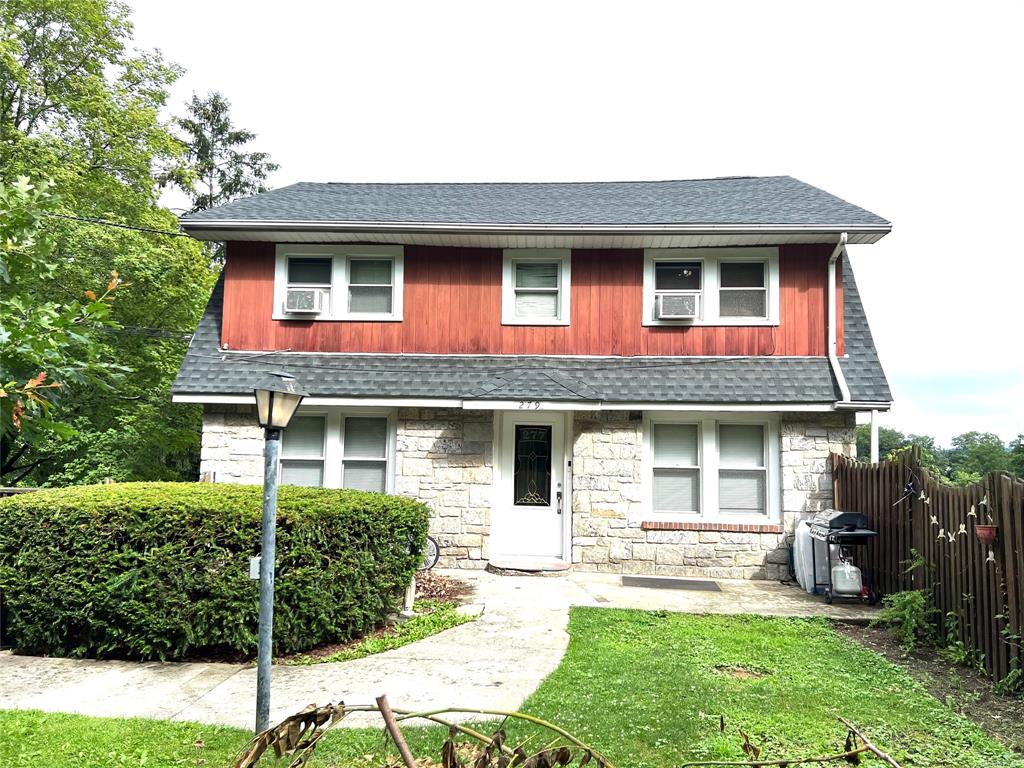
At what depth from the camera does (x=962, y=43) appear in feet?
24.0

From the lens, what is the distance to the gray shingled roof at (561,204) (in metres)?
10.2

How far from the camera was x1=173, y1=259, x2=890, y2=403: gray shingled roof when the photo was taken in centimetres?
944

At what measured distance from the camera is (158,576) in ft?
18.4

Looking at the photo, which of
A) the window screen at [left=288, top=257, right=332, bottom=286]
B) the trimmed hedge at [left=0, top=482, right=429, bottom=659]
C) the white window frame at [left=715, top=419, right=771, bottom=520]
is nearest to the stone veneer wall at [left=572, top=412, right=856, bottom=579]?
the white window frame at [left=715, top=419, right=771, bottom=520]

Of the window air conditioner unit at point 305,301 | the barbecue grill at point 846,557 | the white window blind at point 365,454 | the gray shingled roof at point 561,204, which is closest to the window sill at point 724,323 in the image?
the gray shingled roof at point 561,204

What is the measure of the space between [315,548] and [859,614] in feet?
19.9

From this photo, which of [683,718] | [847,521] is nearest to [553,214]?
[847,521]

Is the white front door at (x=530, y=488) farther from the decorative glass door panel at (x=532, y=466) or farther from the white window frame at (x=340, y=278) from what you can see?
the white window frame at (x=340, y=278)

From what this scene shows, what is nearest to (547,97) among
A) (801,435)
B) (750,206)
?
(750,206)

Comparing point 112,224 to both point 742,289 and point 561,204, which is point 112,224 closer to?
point 561,204

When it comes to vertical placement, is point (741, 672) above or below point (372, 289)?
below

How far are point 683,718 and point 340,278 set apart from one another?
843 cm

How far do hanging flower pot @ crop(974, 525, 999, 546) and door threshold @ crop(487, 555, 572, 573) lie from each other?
5400 mm

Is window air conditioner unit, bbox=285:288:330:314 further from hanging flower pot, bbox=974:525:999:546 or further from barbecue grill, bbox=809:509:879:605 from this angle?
hanging flower pot, bbox=974:525:999:546
